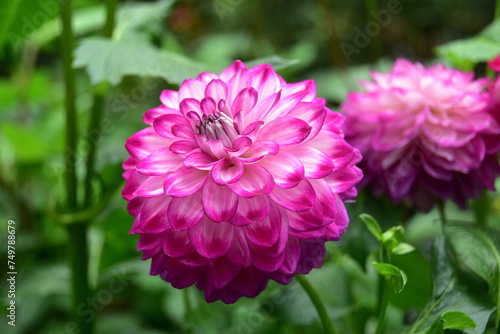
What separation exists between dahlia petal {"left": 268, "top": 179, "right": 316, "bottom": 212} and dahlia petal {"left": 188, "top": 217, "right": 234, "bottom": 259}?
33 millimetres

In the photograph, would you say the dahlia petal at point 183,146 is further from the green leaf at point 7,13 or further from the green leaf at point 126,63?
the green leaf at point 7,13

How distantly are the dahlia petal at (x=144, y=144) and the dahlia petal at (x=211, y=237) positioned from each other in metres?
0.06

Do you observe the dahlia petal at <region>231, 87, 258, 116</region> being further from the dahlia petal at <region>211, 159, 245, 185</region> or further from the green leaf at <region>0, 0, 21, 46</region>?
the green leaf at <region>0, 0, 21, 46</region>

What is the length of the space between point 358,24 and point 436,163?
1.48 metres

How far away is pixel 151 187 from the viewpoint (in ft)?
1.12

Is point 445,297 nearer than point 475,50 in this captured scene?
Yes

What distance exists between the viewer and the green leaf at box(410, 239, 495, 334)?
389mm

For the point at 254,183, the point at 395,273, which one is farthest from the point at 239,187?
the point at 395,273

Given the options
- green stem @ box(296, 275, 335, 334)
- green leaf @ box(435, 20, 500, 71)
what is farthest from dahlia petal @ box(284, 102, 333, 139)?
green leaf @ box(435, 20, 500, 71)

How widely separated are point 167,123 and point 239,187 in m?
0.07

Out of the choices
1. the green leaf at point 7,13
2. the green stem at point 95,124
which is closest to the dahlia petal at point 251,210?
the green stem at point 95,124

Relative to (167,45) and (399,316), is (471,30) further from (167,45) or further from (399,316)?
(399,316)

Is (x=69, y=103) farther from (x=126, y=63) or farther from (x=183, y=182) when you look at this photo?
(x=183, y=182)

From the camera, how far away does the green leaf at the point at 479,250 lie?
1.26ft
